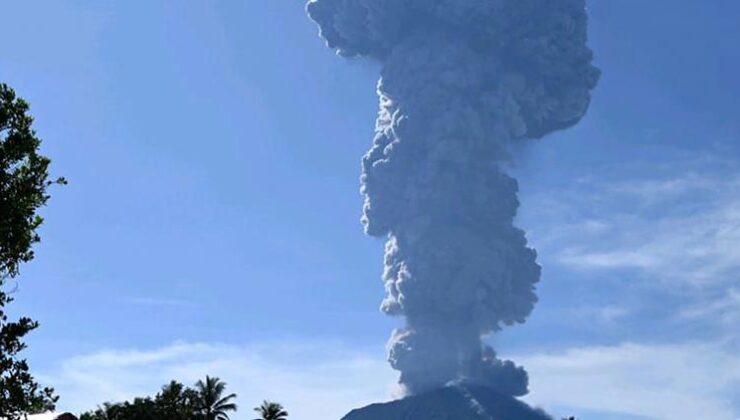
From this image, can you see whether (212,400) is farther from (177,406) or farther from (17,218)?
(17,218)

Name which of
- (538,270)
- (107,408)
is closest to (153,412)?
(107,408)

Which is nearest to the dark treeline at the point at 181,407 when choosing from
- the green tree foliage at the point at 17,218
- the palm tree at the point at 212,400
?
the palm tree at the point at 212,400

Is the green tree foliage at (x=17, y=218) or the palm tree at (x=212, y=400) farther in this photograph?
the palm tree at (x=212, y=400)

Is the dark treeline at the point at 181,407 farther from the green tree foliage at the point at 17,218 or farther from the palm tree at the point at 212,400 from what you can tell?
the green tree foliage at the point at 17,218

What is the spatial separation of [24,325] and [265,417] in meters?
59.2

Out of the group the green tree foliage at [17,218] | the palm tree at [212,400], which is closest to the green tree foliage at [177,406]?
the palm tree at [212,400]

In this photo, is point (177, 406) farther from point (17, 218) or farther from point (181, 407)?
point (17, 218)

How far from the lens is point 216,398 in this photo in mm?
81500

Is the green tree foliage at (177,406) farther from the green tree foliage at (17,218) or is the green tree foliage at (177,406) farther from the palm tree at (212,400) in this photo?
the green tree foliage at (17,218)

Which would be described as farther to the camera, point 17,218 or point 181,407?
point 181,407

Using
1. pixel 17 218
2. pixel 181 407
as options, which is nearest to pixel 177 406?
pixel 181 407

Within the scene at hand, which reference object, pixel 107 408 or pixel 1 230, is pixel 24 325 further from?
pixel 107 408

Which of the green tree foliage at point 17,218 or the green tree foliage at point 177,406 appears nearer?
the green tree foliage at point 17,218

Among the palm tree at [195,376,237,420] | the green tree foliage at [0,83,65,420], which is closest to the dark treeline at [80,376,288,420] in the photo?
the palm tree at [195,376,237,420]
